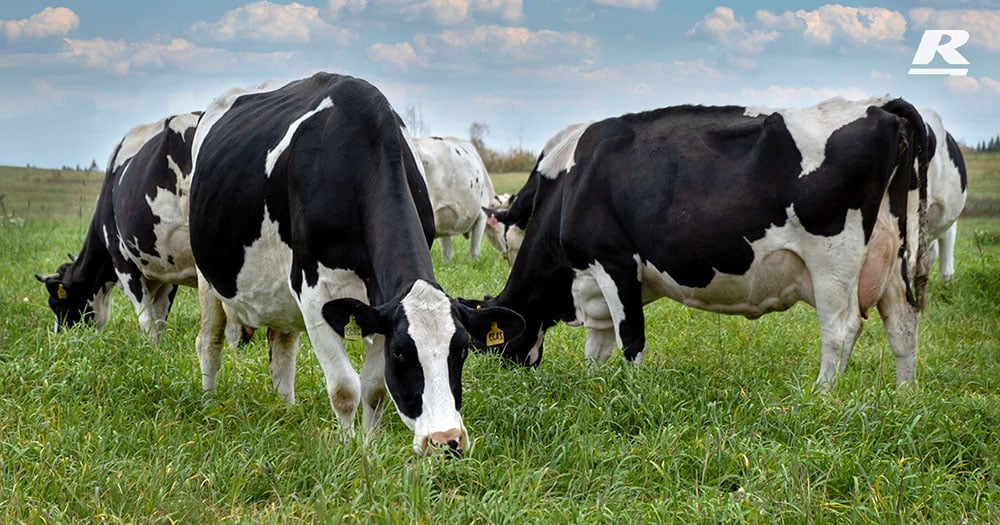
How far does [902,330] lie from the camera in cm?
708

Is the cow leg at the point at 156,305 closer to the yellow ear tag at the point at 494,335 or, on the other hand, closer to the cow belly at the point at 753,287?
the cow belly at the point at 753,287

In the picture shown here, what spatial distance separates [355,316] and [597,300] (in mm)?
3537

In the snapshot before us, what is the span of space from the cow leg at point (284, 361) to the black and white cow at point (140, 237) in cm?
188

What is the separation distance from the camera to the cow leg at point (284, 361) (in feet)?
22.1

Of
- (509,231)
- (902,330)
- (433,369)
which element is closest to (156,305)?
(509,231)

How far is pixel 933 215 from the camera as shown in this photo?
10688 mm

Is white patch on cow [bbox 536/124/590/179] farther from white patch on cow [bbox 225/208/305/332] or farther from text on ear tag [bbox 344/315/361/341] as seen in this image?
text on ear tag [bbox 344/315/361/341]

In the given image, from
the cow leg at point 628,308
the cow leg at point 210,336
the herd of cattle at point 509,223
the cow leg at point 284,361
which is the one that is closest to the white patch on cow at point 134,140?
A: the herd of cattle at point 509,223

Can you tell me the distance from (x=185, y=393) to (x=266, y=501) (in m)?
2.00

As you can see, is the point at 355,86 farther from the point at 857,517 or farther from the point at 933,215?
the point at 933,215

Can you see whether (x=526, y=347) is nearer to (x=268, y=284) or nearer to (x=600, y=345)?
(x=600, y=345)

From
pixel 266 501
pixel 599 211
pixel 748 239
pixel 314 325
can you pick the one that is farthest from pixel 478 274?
pixel 266 501

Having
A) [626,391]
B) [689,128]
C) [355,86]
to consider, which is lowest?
[626,391]

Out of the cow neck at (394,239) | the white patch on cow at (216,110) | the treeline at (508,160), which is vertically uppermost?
the white patch on cow at (216,110)
